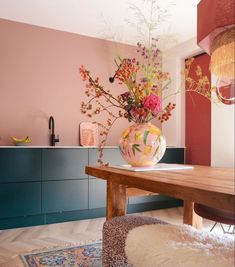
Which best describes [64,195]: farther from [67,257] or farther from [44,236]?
[67,257]

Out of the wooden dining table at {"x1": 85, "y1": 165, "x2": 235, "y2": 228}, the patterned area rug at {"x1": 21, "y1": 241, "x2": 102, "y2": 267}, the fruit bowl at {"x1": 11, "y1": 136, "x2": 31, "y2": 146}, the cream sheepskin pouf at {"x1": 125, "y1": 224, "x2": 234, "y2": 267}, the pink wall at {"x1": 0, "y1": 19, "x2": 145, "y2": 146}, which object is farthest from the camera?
the pink wall at {"x1": 0, "y1": 19, "x2": 145, "y2": 146}

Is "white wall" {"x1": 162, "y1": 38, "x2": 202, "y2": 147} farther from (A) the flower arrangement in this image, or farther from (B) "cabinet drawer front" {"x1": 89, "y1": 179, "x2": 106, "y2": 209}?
(A) the flower arrangement

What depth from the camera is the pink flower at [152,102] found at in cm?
140

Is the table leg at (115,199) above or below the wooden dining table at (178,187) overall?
below

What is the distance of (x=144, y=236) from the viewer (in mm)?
1211

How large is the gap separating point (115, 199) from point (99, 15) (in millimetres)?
2339

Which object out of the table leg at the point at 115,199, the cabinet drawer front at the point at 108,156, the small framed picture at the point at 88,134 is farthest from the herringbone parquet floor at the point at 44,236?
the small framed picture at the point at 88,134

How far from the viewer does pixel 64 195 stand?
9.86 ft

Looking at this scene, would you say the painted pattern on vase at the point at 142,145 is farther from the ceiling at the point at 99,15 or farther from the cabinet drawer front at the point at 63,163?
the cabinet drawer front at the point at 63,163

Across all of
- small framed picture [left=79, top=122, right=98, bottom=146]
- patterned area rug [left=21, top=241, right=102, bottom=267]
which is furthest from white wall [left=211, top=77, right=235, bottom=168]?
patterned area rug [left=21, top=241, right=102, bottom=267]

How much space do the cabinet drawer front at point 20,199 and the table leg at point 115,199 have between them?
149 centimetres

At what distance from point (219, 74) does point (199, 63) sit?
262 cm

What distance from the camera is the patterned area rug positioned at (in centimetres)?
195

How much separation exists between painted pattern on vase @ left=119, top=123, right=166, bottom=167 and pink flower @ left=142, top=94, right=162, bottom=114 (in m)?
0.10
